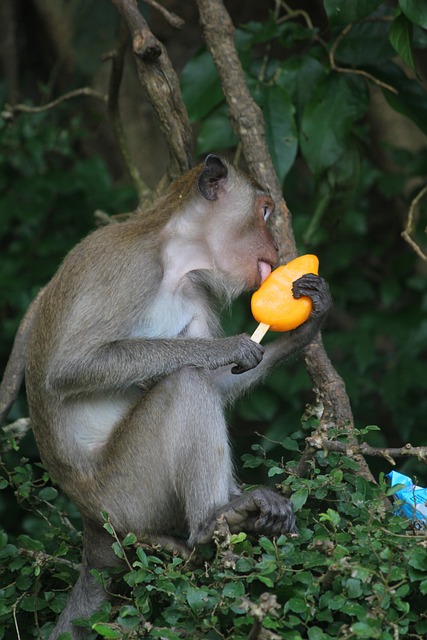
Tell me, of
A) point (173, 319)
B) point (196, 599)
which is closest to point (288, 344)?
point (173, 319)

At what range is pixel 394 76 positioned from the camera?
578 centimetres

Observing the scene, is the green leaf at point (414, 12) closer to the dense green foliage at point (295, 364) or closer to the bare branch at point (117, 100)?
the dense green foliage at point (295, 364)

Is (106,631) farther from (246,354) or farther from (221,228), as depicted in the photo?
(221,228)

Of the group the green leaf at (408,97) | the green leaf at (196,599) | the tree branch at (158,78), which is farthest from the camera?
the green leaf at (408,97)

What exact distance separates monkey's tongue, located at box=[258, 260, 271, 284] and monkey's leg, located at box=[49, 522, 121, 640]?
1579mm

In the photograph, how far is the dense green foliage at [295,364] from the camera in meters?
3.30

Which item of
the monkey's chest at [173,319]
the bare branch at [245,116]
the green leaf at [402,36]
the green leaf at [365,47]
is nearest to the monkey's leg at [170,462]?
the monkey's chest at [173,319]

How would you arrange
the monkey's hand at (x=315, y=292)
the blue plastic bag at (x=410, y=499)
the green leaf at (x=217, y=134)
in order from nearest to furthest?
1. the blue plastic bag at (x=410, y=499)
2. the monkey's hand at (x=315, y=292)
3. the green leaf at (x=217, y=134)

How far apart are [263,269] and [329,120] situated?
44.9 inches

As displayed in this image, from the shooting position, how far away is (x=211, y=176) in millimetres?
5117

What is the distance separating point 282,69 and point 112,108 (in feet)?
3.83

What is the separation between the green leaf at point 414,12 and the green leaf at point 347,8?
0.29 meters

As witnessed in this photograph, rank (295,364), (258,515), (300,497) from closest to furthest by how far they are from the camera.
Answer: (300,497), (258,515), (295,364)

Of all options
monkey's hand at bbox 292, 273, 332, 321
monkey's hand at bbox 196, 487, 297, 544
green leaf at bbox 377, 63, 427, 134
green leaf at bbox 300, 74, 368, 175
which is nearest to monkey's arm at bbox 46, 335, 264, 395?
monkey's hand at bbox 292, 273, 332, 321
